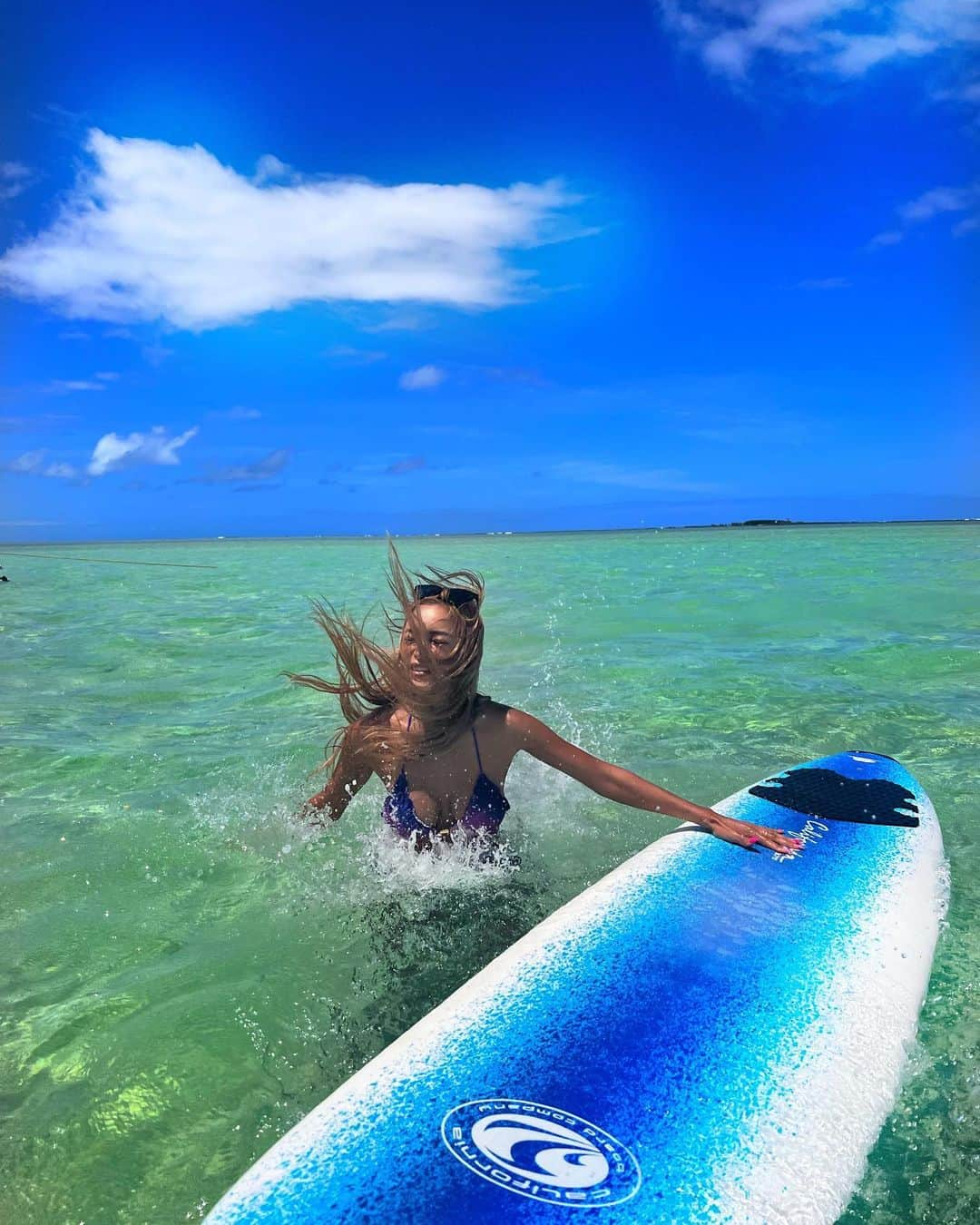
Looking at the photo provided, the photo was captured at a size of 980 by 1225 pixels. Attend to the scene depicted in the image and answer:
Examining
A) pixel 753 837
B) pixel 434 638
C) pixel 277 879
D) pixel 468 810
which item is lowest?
pixel 277 879

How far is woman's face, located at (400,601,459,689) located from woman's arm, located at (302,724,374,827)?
407 millimetres

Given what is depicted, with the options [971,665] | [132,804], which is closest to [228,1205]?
[132,804]

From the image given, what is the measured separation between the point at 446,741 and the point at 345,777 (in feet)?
1.64

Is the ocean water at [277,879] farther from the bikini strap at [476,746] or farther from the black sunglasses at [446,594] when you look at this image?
the black sunglasses at [446,594]

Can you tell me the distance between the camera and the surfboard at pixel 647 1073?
1.62 meters

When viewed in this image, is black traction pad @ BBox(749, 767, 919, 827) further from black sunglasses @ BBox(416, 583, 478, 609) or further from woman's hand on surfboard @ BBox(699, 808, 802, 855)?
black sunglasses @ BBox(416, 583, 478, 609)

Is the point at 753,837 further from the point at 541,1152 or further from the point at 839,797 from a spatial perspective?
the point at 541,1152

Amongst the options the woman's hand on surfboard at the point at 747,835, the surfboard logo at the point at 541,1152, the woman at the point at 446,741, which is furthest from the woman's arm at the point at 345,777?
the surfboard logo at the point at 541,1152

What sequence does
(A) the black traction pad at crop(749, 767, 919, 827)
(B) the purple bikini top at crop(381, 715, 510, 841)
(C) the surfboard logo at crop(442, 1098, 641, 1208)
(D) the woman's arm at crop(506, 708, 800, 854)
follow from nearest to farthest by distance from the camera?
1. (C) the surfboard logo at crop(442, 1098, 641, 1208)
2. (D) the woman's arm at crop(506, 708, 800, 854)
3. (B) the purple bikini top at crop(381, 715, 510, 841)
4. (A) the black traction pad at crop(749, 767, 919, 827)

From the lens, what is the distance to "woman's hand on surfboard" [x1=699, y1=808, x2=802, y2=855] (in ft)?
10.8

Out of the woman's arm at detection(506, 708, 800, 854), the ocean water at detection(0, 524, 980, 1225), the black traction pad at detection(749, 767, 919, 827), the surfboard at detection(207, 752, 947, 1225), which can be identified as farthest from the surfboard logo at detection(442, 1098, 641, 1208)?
the black traction pad at detection(749, 767, 919, 827)

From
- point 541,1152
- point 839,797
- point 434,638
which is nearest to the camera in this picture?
point 541,1152

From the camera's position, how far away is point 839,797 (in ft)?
12.9

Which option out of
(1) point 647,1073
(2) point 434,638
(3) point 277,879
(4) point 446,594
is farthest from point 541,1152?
(3) point 277,879
